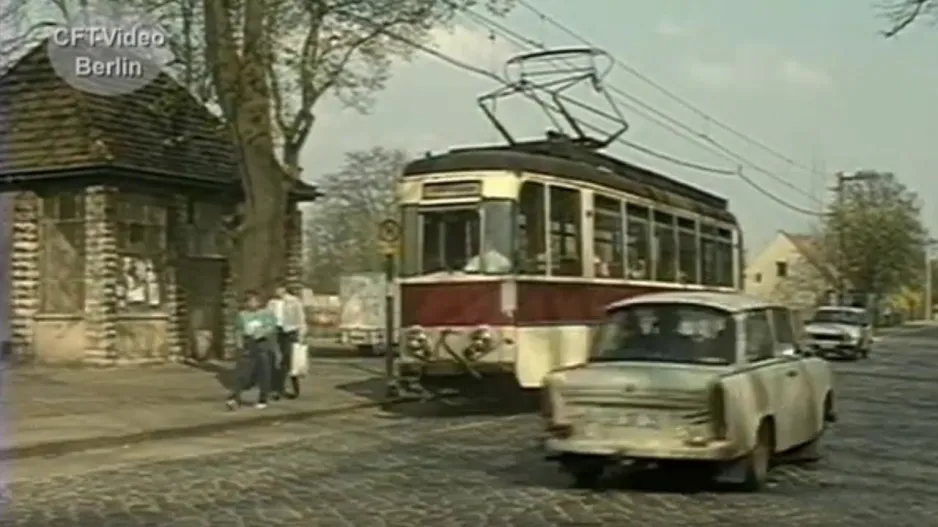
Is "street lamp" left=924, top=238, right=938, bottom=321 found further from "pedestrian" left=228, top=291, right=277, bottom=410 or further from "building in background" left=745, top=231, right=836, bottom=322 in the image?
"pedestrian" left=228, top=291, right=277, bottom=410

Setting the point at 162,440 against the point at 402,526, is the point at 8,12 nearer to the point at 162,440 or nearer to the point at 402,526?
the point at 162,440

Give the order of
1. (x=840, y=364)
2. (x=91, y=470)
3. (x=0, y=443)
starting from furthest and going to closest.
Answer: (x=840, y=364) < (x=0, y=443) < (x=91, y=470)

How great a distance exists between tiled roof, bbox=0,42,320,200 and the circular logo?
1.03ft

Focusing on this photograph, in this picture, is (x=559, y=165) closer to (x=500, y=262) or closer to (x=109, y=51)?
(x=500, y=262)

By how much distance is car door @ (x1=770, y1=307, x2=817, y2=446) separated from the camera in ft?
49.4

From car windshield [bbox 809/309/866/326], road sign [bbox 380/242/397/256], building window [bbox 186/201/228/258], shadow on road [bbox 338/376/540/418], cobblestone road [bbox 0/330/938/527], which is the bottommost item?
cobblestone road [bbox 0/330/938/527]

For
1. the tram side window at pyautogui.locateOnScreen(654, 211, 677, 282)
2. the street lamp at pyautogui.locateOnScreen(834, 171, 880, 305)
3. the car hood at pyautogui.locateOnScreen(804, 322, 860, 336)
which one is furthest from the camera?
the street lamp at pyautogui.locateOnScreen(834, 171, 880, 305)

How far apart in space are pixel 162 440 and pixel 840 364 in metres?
31.2

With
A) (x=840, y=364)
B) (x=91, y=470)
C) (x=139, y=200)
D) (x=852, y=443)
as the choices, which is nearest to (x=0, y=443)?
(x=91, y=470)

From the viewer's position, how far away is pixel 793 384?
15258mm

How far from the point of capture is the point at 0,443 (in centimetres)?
1803

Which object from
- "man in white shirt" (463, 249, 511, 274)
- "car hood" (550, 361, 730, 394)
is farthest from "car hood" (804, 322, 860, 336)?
"car hood" (550, 361, 730, 394)

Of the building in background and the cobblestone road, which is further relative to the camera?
the building in background

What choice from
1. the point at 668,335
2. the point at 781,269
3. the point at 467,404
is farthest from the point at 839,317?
the point at 781,269
